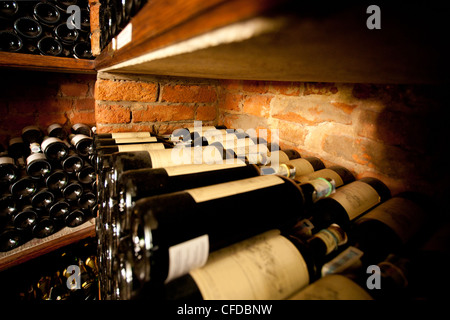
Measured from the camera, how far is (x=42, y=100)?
4.30 ft

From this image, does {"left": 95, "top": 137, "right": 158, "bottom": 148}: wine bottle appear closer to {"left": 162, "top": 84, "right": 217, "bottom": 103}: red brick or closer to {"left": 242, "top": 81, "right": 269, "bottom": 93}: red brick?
{"left": 162, "top": 84, "right": 217, "bottom": 103}: red brick

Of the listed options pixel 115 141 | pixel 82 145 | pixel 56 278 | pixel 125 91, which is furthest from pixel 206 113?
pixel 56 278

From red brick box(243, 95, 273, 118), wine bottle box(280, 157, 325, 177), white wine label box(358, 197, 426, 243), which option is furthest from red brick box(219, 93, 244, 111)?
white wine label box(358, 197, 426, 243)

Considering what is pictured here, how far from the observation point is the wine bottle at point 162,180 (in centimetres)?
45

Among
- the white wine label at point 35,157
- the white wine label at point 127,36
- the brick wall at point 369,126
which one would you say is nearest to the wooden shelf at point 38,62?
the white wine label at point 35,157

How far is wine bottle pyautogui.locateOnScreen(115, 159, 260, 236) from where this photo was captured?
0.45 m

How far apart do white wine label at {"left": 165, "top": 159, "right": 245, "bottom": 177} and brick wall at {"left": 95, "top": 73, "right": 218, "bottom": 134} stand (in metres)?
0.72

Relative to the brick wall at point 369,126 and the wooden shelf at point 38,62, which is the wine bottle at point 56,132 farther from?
the brick wall at point 369,126

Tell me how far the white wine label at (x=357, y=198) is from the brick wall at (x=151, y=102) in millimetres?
967

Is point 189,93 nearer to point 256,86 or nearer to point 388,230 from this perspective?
point 256,86

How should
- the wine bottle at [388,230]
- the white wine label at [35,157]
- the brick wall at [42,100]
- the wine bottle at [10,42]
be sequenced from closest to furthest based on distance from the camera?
the wine bottle at [388,230], the wine bottle at [10,42], the white wine label at [35,157], the brick wall at [42,100]
